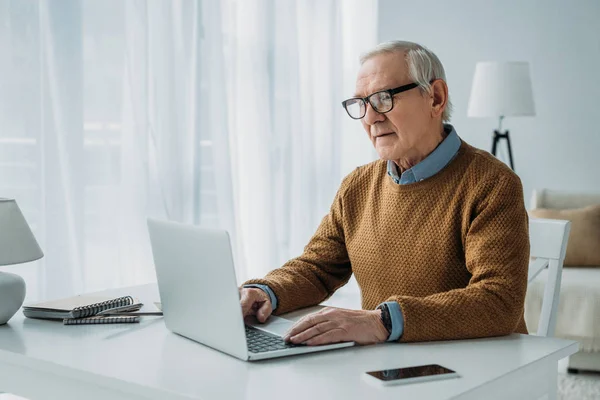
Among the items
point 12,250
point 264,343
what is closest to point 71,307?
point 12,250

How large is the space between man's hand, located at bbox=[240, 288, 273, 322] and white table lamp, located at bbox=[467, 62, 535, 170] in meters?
3.25

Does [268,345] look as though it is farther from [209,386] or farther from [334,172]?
[334,172]

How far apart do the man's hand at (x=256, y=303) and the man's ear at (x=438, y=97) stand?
0.55m

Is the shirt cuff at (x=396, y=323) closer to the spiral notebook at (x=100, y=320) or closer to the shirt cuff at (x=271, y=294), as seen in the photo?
the shirt cuff at (x=271, y=294)

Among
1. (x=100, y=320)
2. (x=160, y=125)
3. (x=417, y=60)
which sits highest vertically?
(x=417, y=60)

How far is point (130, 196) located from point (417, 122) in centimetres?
186

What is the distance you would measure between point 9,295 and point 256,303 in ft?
1.59

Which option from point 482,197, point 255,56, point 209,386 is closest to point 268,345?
point 209,386

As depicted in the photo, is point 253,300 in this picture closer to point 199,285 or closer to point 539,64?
point 199,285

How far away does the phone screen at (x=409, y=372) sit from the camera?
1216 mm

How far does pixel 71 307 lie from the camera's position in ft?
5.41

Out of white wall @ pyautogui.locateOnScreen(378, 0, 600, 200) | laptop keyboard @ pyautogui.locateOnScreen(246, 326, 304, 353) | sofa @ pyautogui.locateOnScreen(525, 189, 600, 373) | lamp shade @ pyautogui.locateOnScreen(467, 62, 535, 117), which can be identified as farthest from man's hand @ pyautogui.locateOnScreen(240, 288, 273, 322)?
white wall @ pyautogui.locateOnScreen(378, 0, 600, 200)

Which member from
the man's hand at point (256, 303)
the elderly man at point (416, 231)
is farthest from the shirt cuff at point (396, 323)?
the man's hand at point (256, 303)

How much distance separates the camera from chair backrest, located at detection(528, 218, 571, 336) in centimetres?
190
